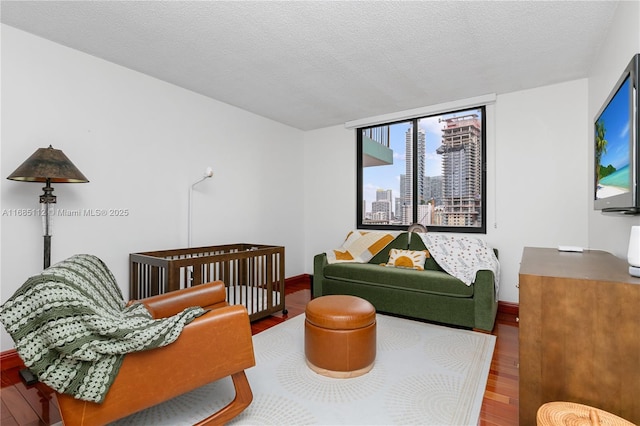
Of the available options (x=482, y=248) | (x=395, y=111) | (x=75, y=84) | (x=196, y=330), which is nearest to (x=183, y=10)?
(x=75, y=84)

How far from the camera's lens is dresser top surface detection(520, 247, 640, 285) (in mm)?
1351

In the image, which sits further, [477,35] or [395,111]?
[395,111]

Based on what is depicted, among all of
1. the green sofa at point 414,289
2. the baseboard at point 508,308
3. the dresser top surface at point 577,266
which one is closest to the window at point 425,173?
the green sofa at point 414,289

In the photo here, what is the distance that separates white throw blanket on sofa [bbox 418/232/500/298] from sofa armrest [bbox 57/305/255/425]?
7.49 ft

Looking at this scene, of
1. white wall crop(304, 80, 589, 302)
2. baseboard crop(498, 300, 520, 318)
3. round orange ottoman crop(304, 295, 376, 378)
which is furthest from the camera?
baseboard crop(498, 300, 520, 318)

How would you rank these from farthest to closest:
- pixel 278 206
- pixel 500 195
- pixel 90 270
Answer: pixel 278 206, pixel 500 195, pixel 90 270

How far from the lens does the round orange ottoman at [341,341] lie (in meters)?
2.13

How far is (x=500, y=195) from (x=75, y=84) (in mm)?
4271

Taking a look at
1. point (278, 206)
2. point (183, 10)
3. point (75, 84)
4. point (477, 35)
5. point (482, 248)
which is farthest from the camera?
point (278, 206)

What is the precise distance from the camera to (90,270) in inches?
67.4

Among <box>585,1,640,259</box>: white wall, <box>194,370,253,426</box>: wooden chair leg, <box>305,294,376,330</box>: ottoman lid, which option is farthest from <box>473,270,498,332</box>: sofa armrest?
<box>194,370,253,426</box>: wooden chair leg

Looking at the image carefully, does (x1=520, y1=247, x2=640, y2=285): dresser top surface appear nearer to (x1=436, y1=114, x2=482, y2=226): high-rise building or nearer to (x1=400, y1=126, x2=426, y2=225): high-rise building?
(x1=436, y1=114, x2=482, y2=226): high-rise building

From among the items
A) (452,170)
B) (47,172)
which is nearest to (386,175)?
(452,170)

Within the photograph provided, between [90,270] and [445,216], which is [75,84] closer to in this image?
[90,270]
